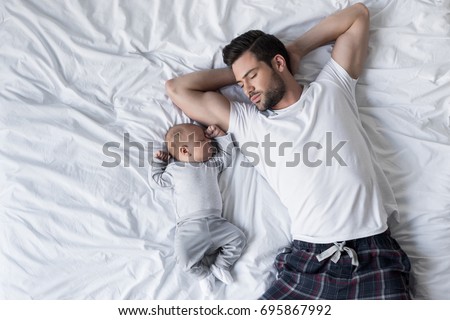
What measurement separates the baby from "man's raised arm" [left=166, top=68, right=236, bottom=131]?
39mm

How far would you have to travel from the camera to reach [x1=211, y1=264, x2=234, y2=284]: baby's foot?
141 cm

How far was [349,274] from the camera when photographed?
1389mm

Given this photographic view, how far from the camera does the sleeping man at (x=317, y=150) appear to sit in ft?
4.55

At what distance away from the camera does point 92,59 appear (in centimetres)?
159

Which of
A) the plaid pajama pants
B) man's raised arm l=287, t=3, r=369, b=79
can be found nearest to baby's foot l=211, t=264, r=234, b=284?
the plaid pajama pants


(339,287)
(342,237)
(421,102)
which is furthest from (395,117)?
(339,287)

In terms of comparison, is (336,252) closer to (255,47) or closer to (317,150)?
(317,150)

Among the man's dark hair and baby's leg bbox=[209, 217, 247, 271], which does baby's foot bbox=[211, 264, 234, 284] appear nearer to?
baby's leg bbox=[209, 217, 247, 271]

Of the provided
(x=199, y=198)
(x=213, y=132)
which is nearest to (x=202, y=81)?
(x=213, y=132)

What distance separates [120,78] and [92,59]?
0.40 feet

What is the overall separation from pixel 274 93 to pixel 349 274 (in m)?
0.63

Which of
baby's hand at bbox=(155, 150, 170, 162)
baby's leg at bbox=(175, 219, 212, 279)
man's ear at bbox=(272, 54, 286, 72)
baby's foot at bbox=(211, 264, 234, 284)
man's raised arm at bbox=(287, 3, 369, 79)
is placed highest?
man's raised arm at bbox=(287, 3, 369, 79)

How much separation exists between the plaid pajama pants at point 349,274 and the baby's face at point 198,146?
44 cm

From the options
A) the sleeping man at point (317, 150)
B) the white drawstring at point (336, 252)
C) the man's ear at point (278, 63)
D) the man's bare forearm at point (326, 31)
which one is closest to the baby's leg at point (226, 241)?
the sleeping man at point (317, 150)
